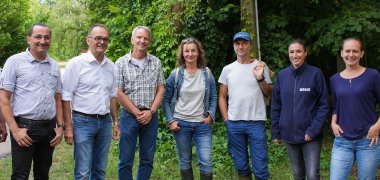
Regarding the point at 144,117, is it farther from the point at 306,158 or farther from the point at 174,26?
the point at 174,26

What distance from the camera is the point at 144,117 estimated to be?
458cm

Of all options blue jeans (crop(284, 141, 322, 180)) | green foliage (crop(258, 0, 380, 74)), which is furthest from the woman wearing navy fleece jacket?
green foliage (crop(258, 0, 380, 74))

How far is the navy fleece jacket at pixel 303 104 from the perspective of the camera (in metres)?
4.24

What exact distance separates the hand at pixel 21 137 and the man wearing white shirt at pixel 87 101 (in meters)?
0.45

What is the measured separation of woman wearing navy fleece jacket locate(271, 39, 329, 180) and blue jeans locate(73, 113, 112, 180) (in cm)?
196

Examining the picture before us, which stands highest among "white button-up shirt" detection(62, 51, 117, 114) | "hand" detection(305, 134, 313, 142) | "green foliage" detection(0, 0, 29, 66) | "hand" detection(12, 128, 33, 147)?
"green foliage" detection(0, 0, 29, 66)

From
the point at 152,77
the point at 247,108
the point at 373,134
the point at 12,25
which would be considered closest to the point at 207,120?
the point at 247,108

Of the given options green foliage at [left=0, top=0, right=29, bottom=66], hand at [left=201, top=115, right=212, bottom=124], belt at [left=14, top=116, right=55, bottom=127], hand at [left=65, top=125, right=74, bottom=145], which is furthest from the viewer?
green foliage at [left=0, top=0, right=29, bottom=66]

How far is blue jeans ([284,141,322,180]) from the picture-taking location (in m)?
4.25

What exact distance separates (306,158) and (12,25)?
24.9 metres

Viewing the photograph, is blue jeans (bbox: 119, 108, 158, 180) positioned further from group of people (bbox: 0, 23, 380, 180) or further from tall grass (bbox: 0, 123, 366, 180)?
tall grass (bbox: 0, 123, 366, 180)

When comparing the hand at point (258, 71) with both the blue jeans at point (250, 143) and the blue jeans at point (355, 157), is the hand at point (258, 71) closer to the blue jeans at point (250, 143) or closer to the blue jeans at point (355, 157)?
→ the blue jeans at point (250, 143)

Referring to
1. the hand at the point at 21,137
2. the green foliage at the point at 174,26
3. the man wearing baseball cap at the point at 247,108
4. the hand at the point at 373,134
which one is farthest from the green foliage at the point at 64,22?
the hand at the point at 373,134

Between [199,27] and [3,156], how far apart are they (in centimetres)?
475
